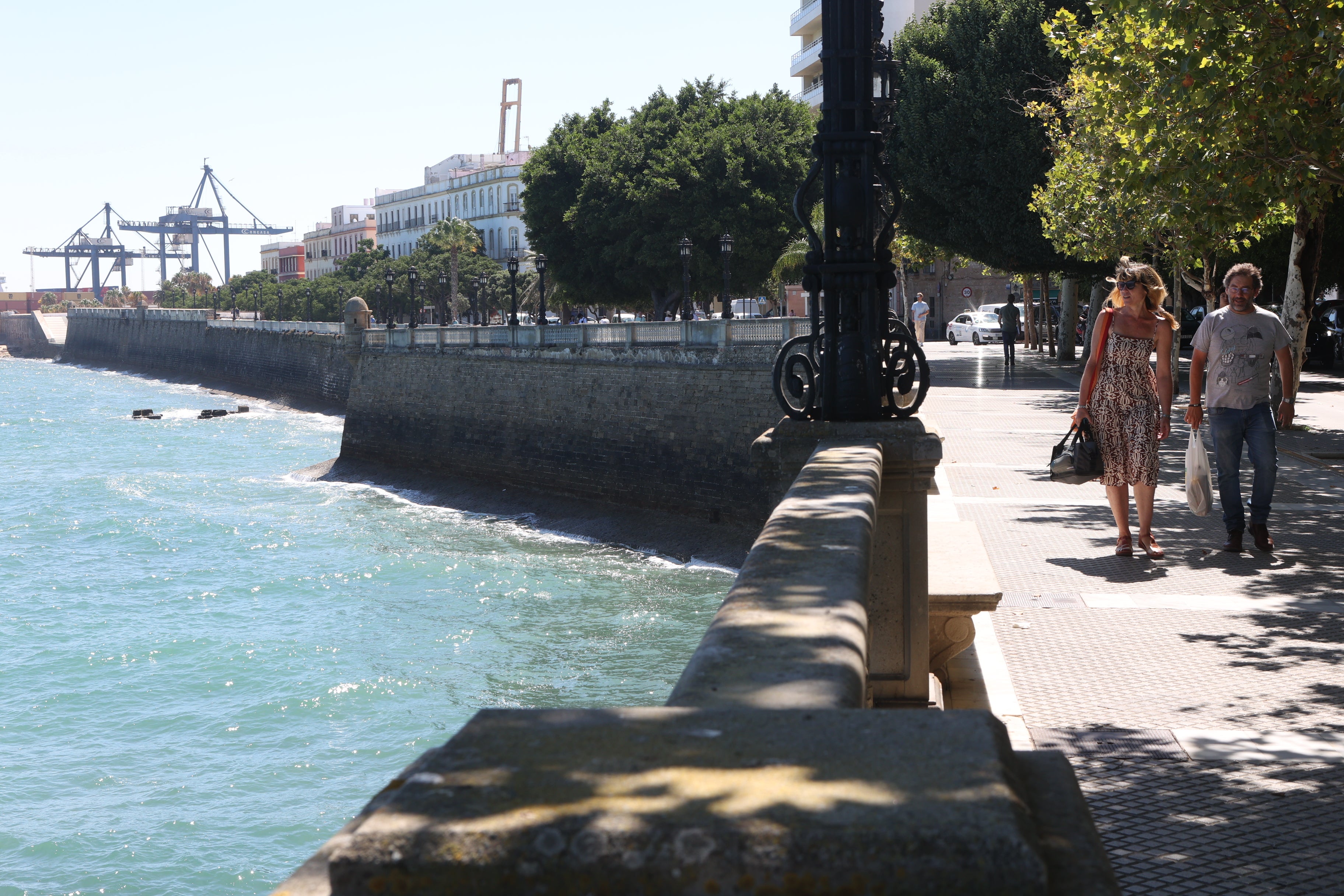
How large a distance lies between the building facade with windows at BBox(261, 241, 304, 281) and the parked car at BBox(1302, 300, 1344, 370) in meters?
121

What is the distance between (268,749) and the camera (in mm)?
16672

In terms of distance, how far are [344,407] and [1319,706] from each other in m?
59.7

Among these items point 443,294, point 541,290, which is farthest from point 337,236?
point 541,290

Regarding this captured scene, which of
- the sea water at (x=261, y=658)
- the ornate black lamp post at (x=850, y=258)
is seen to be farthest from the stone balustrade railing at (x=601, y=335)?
the ornate black lamp post at (x=850, y=258)

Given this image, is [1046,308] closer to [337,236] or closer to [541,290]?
[541,290]

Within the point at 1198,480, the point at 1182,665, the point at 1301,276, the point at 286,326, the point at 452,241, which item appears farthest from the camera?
the point at 452,241

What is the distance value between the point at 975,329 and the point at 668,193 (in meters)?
14.3

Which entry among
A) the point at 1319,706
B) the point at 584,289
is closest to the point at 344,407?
the point at 584,289

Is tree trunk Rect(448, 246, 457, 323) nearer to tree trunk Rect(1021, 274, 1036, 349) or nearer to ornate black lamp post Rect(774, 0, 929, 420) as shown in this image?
tree trunk Rect(1021, 274, 1036, 349)

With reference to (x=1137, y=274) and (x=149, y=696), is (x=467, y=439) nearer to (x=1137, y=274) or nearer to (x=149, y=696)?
(x=149, y=696)

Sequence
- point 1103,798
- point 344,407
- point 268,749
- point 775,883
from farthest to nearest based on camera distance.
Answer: point 344,407
point 268,749
point 1103,798
point 775,883

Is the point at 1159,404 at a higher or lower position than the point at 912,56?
lower

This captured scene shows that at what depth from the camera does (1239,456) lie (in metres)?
8.96

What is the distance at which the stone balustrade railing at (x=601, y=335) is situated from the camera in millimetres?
27250
